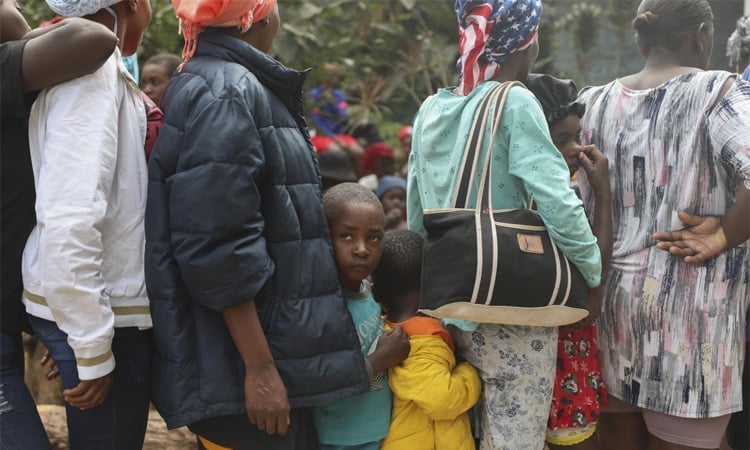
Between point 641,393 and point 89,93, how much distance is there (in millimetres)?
2076

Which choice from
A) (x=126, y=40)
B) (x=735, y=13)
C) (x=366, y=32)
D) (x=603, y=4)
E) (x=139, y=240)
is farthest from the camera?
(x=603, y=4)

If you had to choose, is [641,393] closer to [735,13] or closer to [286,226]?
[286,226]

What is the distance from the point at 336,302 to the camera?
2209 millimetres

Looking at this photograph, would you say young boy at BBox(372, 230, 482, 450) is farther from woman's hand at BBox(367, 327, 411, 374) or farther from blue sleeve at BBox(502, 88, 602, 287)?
blue sleeve at BBox(502, 88, 602, 287)

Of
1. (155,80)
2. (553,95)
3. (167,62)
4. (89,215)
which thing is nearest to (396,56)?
(167,62)

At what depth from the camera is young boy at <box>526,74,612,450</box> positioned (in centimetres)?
255

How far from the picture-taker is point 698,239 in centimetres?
246

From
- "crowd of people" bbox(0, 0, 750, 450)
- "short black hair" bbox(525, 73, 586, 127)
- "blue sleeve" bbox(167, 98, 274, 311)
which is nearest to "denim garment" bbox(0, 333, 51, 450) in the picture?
"crowd of people" bbox(0, 0, 750, 450)

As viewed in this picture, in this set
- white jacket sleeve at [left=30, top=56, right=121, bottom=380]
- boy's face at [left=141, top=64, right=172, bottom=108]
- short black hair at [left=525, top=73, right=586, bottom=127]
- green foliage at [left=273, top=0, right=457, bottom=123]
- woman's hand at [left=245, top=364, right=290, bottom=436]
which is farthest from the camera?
green foliage at [left=273, top=0, right=457, bottom=123]

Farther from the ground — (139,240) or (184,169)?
(184,169)

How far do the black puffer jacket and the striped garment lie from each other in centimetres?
107

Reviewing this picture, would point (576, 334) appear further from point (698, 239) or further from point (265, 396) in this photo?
point (265, 396)

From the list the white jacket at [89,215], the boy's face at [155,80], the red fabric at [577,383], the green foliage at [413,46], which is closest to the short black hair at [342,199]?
the white jacket at [89,215]

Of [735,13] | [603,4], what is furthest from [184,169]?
[603,4]
